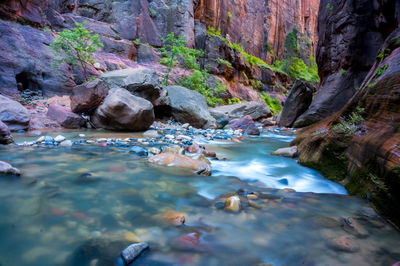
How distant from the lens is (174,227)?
1.82 meters

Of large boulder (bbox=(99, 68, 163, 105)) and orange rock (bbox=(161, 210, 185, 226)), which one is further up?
large boulder (bbox=(99, 68, 163, 105))

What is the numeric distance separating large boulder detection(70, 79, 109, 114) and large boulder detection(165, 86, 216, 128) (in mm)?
3008

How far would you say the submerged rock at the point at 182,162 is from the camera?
3443 mm

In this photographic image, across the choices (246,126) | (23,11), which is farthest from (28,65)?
(246,126)

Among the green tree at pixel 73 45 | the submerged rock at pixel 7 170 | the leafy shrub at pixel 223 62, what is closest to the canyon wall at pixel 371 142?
the submerged rock at pixel 7 170

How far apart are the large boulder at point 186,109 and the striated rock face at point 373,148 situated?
5979 mm

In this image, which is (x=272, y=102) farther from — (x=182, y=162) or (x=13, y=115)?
(x=182, y=162)

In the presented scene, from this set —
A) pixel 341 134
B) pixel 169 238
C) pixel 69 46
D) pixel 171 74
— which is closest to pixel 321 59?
pixel 171 74

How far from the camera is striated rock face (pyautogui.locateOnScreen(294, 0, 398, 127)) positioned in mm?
9773

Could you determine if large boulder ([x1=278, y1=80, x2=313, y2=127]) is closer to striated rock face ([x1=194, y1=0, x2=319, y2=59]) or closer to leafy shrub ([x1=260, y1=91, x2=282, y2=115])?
leafy shrub ([x1=260, y1=91, x2=282, y2=115])

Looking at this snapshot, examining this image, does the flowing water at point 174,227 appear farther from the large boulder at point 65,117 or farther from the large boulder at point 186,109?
the large boulder at point 186,109

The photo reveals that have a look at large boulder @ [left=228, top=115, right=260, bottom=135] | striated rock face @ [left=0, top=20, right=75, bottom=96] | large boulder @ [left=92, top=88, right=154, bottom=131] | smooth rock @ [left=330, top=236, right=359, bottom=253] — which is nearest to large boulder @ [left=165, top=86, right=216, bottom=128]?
large boulder @ [left=228, top=115, right=260, bottom=135]

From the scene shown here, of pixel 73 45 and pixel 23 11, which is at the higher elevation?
pixel 23 11

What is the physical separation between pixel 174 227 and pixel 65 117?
21.6 feet
